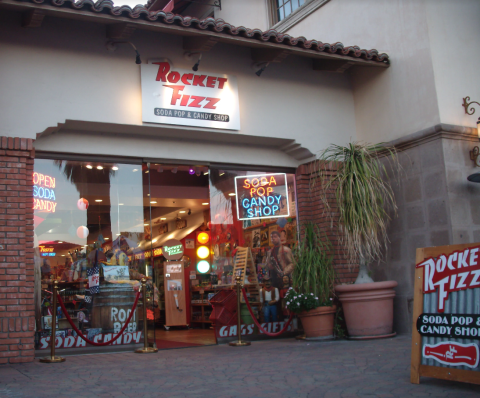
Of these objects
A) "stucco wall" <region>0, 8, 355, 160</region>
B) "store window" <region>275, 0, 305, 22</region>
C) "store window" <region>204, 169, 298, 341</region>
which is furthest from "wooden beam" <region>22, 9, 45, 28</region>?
"store window" <region>275, 0, 305, 22</region>

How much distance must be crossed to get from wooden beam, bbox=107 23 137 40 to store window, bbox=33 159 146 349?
186 centimetres

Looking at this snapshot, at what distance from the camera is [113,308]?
25.2 ft

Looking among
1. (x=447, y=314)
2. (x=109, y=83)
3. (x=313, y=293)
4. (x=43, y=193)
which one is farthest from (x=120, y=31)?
(x=447, y=314)

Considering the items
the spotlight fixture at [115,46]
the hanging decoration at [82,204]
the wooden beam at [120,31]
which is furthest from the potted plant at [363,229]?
the hanging decoration at [82,204]

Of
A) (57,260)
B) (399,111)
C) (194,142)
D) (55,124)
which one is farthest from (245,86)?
(57,260)

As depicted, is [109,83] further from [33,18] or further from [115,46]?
[33,18]

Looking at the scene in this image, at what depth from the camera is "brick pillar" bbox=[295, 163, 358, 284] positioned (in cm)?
847

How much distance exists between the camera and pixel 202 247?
12.1 metres

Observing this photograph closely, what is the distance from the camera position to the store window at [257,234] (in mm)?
8633

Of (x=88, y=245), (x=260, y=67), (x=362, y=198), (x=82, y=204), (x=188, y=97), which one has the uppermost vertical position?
(x=260, y=67)

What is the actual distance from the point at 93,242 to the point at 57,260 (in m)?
0.62

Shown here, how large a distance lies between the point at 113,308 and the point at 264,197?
314cm

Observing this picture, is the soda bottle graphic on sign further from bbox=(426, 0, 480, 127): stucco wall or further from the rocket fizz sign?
bbox=(426, 0, 480, 127): stucco wall

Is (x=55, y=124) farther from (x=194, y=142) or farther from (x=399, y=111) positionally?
(x=399, y=111)
